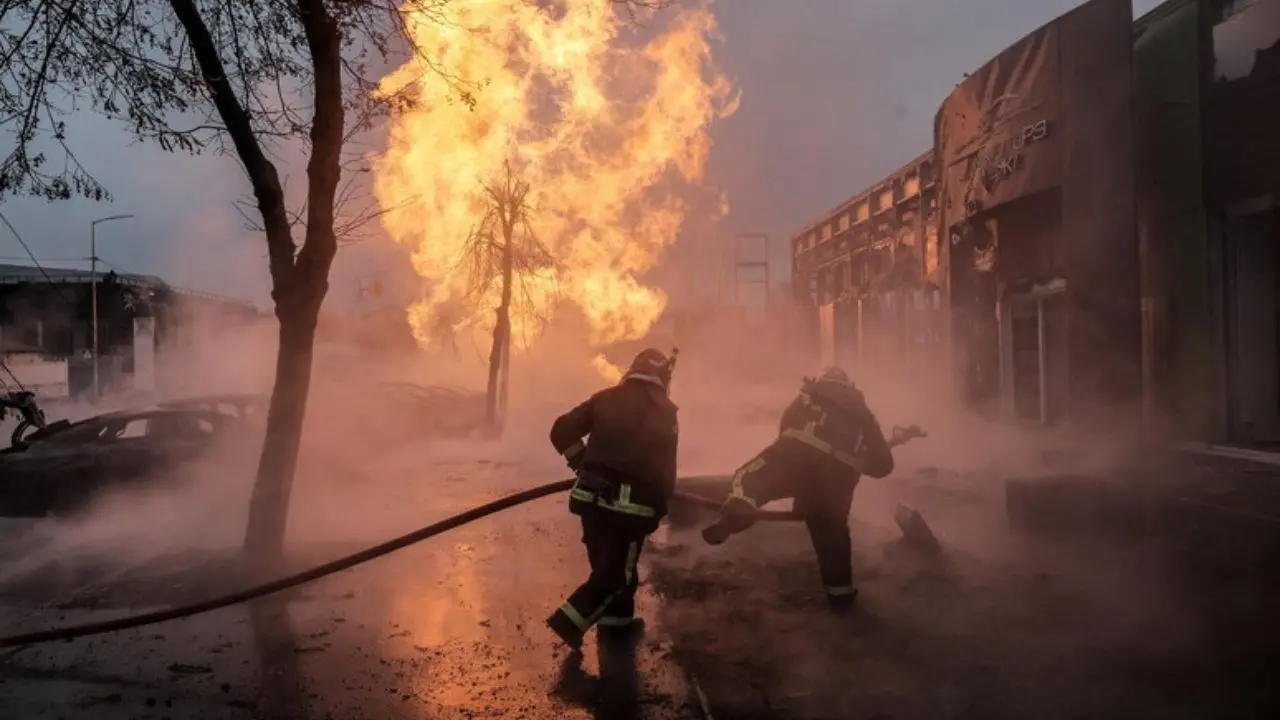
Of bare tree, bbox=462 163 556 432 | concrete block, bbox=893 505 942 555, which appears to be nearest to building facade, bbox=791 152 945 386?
bare tree, bbox=462 163 556 432

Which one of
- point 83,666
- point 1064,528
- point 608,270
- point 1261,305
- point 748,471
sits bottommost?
point 83,666

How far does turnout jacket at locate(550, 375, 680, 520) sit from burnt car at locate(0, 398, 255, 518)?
6.83m

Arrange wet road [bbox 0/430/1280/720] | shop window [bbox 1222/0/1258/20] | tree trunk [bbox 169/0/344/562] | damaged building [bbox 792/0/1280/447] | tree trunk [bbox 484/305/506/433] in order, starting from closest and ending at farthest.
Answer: wet road [bbox 0/430/1280/720] → tree trunk [bbox 169/0/344/562] → shop window [bbox 1222/0/1258/20] → damaged building [bbox 792/0/1280/447] → tree trunk [bbox 484/305/506/433]

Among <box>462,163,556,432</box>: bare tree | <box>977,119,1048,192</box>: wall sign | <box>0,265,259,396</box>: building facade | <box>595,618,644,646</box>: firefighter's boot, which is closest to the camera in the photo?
<box>595,618,644,646</box>: firefighter's boot

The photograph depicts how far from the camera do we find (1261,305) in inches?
321

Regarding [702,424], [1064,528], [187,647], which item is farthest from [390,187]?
[1064,528]

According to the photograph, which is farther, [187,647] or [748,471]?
[748,471]

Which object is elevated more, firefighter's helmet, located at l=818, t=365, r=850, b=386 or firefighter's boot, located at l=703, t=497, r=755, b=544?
firefighter's helmet, located at l=818, t=365, r=850, b=386

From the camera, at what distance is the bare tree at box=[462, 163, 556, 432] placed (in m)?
18.4

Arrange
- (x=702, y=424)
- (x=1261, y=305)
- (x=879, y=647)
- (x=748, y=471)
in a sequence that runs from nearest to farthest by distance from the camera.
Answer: (x=879, y=647) → (x=748, y=471) → (x=1261, y=305) → (x=702, y=424)

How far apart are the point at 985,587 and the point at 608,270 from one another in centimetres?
1525

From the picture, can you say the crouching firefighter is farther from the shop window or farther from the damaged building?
the shop window

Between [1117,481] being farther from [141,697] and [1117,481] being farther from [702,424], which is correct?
[702,424]

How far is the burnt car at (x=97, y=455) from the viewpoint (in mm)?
9266
